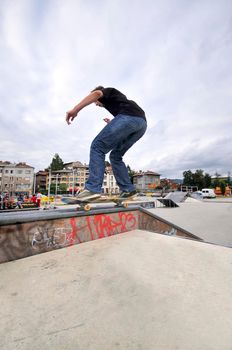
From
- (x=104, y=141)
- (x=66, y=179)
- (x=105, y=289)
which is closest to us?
(x=105, y=289)

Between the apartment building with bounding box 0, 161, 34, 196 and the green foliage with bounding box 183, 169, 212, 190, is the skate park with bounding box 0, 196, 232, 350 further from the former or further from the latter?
the green foliage with bounding box 183, 169, 212, 190

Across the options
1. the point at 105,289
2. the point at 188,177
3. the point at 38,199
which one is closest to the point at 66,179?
the point at 188,177

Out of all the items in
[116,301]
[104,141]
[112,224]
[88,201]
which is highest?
[104,141]

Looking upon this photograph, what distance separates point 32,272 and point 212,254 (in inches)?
62.7

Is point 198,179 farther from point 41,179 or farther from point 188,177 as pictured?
point 41,179

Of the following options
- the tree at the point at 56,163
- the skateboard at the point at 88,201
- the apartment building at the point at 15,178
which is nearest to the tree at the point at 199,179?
the tree at the point at 56,163

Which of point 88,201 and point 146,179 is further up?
point 146,179

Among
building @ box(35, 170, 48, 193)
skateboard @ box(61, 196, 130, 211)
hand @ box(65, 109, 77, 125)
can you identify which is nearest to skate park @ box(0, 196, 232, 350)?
skateboard @ box(61, 196, 130, 211)

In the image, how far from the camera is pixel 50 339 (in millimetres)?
811

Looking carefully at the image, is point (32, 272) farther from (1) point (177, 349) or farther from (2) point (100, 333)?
(1) point (177, 349)

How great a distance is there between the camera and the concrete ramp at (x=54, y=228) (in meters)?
1.50

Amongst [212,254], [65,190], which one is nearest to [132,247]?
[212,254]

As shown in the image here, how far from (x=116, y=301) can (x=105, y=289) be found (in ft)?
0.41

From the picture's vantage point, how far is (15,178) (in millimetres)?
67812
